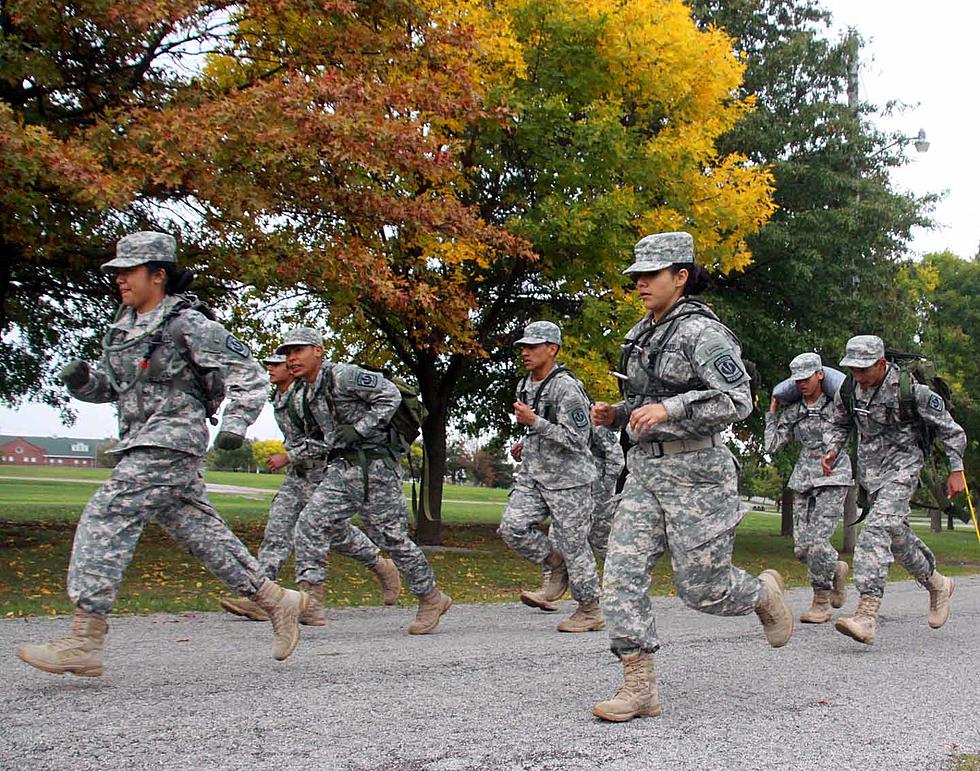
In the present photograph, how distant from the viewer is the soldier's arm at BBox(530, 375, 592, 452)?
26.1 ft

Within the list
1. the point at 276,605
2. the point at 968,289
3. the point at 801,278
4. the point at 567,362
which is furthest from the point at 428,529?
the point at 968,289

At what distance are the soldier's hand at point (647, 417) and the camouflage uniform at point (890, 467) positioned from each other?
330 cm

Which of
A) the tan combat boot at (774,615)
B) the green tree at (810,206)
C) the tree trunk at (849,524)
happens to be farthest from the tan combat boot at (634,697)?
the tree trunk at (849,524)

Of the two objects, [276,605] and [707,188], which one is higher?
[707,188]

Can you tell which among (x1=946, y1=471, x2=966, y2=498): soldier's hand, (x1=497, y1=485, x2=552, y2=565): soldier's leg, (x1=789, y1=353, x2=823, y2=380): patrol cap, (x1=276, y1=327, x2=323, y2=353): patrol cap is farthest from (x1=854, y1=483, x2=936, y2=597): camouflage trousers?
(x1=276, y1=327, x2=323, y2=353): patrol cap

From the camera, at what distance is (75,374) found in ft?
17.2

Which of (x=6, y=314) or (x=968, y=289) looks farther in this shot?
(x=968, y=289)

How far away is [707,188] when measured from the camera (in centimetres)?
1764

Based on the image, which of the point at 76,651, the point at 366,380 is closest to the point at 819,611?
the point at 366,380

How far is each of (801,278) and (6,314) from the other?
14.2 meters

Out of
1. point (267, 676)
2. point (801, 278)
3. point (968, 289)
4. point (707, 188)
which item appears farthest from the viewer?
point (968, 289)

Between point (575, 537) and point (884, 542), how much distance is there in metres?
2.19

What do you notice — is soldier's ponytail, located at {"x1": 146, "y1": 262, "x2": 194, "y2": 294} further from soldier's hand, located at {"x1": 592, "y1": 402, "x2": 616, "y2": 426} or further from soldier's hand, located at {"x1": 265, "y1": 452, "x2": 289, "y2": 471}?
soldier's hand, located at {"x1": 265, "y1": 452, "x2": 289, "y2": 471}

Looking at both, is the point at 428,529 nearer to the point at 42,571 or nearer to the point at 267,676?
the point at 42,571
